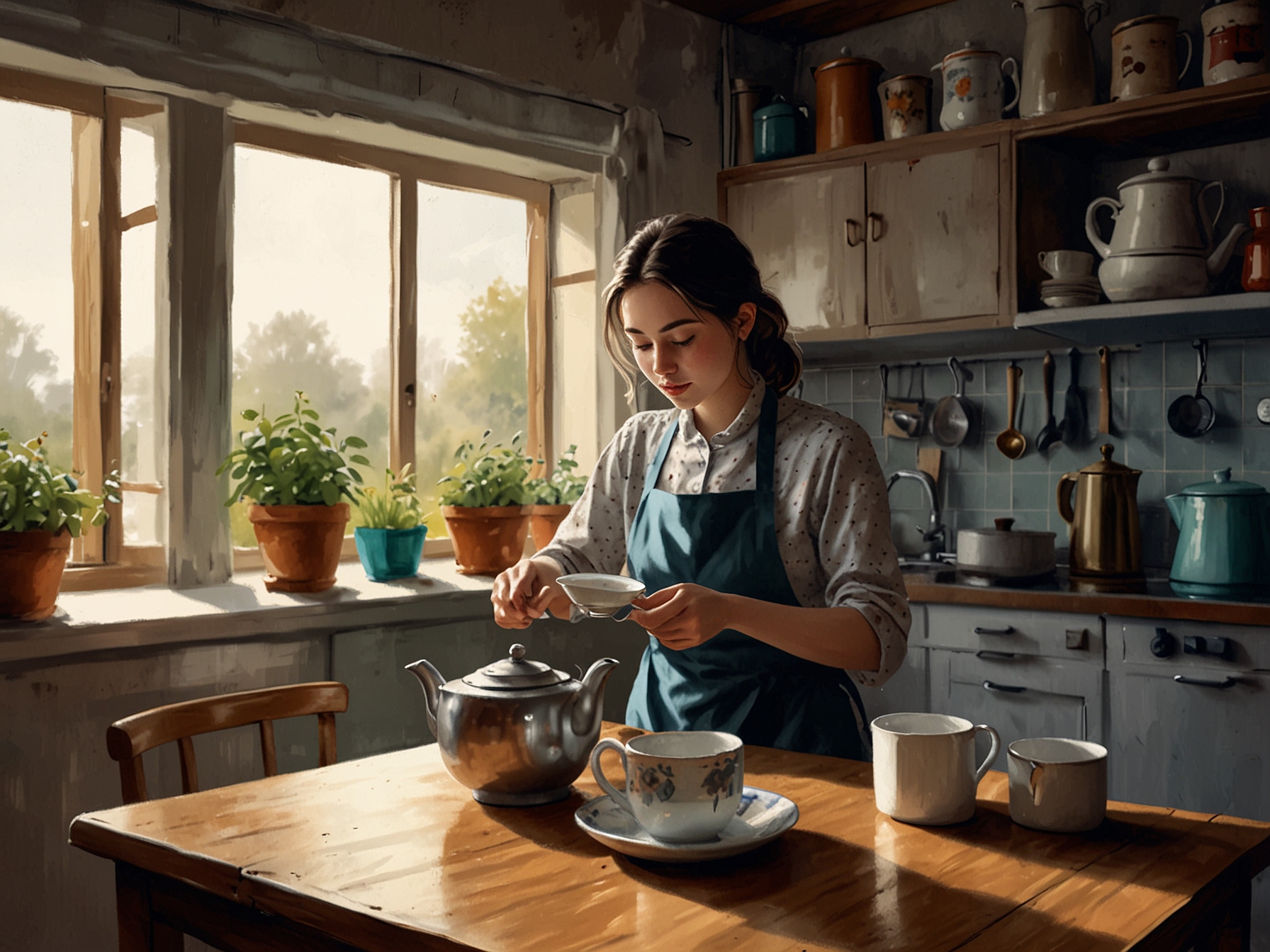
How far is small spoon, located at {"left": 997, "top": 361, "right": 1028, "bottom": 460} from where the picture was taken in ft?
10.6

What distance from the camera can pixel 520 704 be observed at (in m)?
1.19

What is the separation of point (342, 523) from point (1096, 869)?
1786 mm

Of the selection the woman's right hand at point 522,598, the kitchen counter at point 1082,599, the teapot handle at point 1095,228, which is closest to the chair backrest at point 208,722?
the woman's right hand at point 522,598

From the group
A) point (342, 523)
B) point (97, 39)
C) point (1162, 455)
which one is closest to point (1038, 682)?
point (1162, 455)

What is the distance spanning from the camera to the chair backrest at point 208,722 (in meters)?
1.43

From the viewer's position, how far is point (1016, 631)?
2695 mm

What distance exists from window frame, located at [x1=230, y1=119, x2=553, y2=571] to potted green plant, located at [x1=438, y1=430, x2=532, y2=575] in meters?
0.17

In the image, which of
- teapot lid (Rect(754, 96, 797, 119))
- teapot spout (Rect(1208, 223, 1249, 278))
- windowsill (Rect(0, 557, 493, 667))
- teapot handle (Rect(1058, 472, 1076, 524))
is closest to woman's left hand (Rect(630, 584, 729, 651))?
windowsill (Rect(0, 557, 493, 667))

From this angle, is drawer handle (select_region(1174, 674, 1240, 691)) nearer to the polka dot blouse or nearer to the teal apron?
the teal apron

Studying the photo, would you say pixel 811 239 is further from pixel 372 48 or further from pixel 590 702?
pixel 590 702

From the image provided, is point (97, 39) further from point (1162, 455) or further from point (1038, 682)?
point (1162, 455)

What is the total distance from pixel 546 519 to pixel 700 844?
76.3 inches

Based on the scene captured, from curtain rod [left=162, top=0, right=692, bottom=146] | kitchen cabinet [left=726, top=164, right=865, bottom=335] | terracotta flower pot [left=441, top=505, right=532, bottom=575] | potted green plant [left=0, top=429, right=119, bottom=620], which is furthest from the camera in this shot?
kitchen cabinet [left=726, top=164, right=865, bottom=335]

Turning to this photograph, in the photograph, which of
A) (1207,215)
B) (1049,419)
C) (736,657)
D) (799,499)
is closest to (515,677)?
(736,657)
